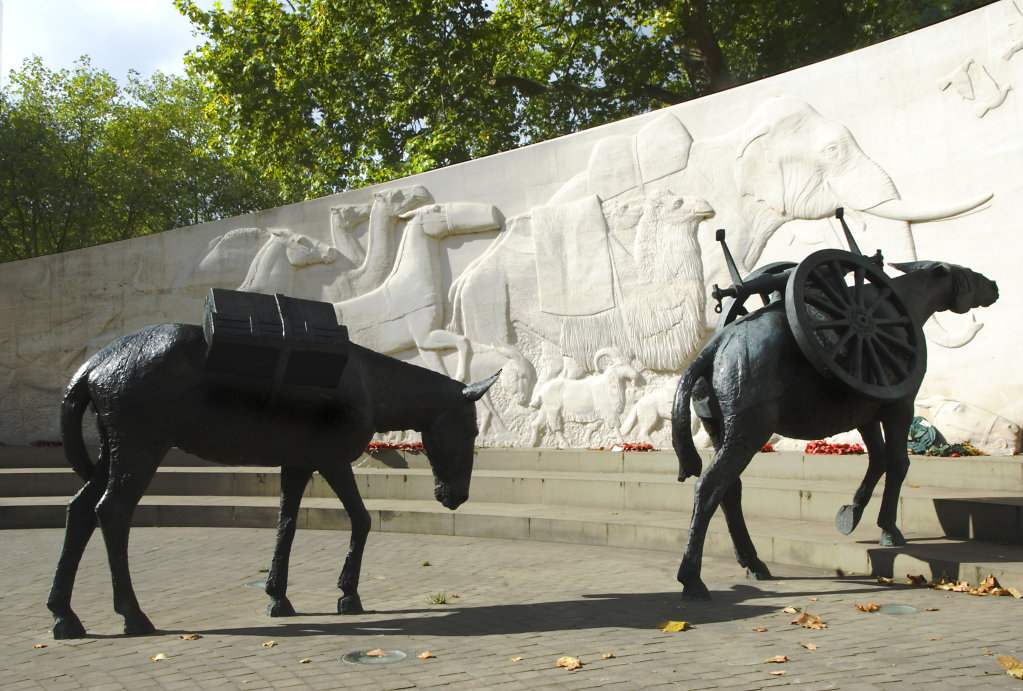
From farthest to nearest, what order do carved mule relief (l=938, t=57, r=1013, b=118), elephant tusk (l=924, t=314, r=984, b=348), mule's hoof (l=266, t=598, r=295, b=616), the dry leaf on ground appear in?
elephant tusk (l=924, t=314, r=984, b=348) < carved mule relief (l=938, t=57, r=1013, b=118) < mule's hoof (l=266, t=598, r=295, b=616) < the dry leaf on ground

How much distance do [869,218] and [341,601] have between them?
6839 mm

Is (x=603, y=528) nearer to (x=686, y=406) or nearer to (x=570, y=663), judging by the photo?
(x=686, y=406)

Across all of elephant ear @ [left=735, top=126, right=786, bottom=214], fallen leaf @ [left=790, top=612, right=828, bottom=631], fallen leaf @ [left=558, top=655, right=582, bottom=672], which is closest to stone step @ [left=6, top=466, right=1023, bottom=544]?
fallen leaf @ [left=790, top=612, right=828, bottom=631]

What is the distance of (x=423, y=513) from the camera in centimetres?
970

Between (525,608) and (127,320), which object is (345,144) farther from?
(525,608)

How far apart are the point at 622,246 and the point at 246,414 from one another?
6.78 metres

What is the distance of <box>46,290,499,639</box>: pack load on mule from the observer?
5480mm

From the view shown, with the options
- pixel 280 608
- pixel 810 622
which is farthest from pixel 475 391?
pixel 810 622

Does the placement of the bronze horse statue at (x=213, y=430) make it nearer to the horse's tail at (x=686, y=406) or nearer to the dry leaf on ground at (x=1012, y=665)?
the horse's tail at (x=686, y=406)

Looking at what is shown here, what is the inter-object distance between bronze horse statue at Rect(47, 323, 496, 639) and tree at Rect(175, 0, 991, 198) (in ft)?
43.4

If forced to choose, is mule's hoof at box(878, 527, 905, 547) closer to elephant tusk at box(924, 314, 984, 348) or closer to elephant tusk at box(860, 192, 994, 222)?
elephant tusk at box(924, 314, 984, 348)

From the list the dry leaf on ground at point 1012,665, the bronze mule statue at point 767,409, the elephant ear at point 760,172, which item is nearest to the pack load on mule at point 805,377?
the bronze mule statue at point 767,409

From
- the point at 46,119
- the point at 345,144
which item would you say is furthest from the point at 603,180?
the point at 46,119

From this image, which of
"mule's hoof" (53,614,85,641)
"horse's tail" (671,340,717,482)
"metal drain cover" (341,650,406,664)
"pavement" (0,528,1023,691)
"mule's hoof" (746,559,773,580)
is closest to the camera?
"pavement" (0,528,1023,691)
